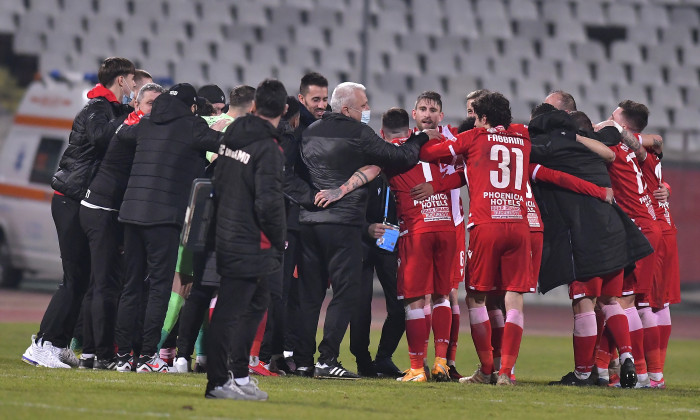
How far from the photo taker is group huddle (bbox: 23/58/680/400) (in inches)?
336

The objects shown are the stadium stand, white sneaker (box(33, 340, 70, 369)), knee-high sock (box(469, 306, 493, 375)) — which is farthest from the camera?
the stadium stand

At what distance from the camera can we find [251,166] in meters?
6.87

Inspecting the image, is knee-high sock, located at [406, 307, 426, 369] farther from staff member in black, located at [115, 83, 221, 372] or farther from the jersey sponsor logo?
the jersey sponsor logo

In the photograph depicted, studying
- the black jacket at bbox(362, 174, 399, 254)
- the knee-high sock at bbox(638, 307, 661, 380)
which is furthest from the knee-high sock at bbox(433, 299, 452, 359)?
the knee-high sock at bbox(638, 307, 661, 380)

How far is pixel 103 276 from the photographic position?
878cm

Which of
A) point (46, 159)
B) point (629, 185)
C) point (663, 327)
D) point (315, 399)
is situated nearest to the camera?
point (315, 399)

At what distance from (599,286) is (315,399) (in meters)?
2.89

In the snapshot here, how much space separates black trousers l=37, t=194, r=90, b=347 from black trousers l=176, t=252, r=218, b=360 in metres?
1.08

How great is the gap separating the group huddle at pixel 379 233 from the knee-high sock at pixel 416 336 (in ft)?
0.04

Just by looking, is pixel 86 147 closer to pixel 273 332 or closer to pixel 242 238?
pixel 273 332

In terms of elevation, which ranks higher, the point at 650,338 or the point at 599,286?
the point at 599,286

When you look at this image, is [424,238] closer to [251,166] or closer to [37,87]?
[251,166]

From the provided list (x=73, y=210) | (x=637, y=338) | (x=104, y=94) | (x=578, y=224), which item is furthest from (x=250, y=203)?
(x=637, y=338)

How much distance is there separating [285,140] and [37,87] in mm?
10009
